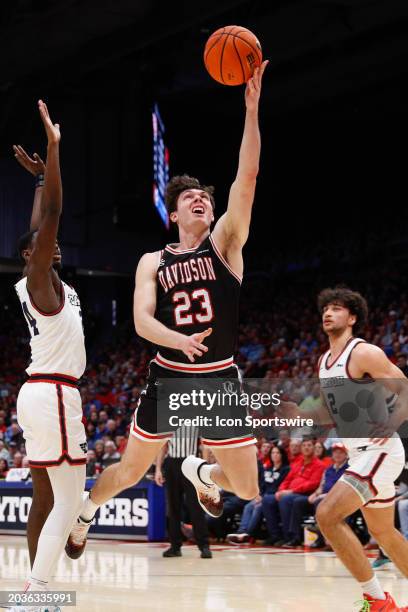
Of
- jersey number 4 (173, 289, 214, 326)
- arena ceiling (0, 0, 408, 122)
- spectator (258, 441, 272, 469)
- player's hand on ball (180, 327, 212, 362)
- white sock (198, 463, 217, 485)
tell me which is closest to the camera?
player's hand on ball (180, 327, 212, 362)

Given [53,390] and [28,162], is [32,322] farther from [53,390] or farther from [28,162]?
[28,162]

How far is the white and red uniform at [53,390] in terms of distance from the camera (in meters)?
5.03

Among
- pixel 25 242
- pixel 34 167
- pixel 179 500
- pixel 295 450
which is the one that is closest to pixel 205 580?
pixel 179 500

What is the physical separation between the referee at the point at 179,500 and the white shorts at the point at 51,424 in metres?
4.99

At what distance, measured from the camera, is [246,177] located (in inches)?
209

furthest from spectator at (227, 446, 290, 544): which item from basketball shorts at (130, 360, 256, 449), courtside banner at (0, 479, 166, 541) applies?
basketball shorts at (130, 360, 256, 449)

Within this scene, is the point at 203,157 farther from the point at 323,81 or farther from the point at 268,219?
the point at 323,81

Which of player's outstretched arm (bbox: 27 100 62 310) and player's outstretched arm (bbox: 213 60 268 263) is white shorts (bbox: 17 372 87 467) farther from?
player's outstretched arm (bbox: 213 60 268 263)

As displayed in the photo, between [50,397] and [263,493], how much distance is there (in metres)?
7.52

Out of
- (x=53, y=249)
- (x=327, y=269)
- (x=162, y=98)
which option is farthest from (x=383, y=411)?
(x=162, y=98)

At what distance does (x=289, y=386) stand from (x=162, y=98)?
45.3 feet

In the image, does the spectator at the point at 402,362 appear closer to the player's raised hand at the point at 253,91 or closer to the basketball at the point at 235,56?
the basketball at the point at 235,56

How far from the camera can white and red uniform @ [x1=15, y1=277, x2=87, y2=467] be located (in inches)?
198

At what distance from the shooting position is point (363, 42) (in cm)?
2147
